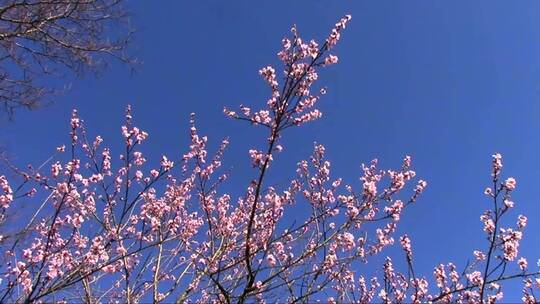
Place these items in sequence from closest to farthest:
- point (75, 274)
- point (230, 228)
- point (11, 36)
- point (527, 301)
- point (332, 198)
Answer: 1. point (75, 274)
2. point (527, 301)
3. point (11, 36)
4. point (230, 228)
5. point (332, 198)

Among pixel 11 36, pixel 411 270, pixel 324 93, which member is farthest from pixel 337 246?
pixel 11 36

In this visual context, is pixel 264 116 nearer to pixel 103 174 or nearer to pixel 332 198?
pixel 103 174

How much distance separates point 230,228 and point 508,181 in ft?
10.3

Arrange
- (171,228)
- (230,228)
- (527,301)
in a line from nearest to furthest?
1. (527,301)
2. (171,228)
3. (230,228)

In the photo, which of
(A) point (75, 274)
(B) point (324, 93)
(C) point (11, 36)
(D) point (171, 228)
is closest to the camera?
(A) point (75, 274)

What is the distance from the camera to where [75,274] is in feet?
11.3

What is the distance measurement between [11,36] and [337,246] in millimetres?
3998

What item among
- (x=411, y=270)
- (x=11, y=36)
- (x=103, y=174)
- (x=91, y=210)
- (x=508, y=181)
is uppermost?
(x=11, y=36)

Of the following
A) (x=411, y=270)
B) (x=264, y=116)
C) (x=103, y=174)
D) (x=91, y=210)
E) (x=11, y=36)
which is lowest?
(x=411, y=270)

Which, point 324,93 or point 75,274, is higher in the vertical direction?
point 324,93

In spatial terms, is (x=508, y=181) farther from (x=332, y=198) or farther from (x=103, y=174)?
(x=103, y=174)

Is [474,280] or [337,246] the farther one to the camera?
[337,246]

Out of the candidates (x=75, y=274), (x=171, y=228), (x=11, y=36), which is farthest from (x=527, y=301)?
(x=11, y=36)

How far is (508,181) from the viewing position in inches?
139
